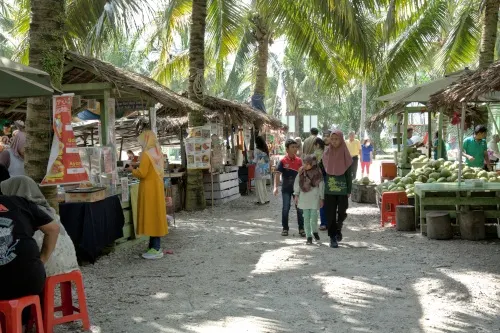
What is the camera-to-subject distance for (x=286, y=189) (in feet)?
31.3

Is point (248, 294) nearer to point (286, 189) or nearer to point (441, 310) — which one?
point (441, 310)

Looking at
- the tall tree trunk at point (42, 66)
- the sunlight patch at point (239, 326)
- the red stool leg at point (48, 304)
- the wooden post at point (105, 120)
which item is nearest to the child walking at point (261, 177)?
the wooden post at point (105, 120)

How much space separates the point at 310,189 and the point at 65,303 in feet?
14.2

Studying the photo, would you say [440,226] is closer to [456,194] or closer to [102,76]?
[456,194]

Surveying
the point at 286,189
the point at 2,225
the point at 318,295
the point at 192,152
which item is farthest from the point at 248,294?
the point at 192,152

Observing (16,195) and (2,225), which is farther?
(16,195)

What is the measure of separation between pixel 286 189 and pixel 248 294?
145 inches

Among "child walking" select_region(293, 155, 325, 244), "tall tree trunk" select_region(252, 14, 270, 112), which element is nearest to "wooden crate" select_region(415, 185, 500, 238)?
"child walking" select_region(293, 155, 325, 244)

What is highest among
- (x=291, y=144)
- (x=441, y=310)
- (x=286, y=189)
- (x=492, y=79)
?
(x=492, y=79)

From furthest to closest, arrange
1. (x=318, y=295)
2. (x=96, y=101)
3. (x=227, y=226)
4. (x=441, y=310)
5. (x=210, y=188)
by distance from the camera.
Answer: (x=210, y=188) → (x=227, y=226) → (x=96, y=101) → (x=318, y=295) → (x=441, y=310)

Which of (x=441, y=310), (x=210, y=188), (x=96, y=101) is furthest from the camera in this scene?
(x=210, y=188)

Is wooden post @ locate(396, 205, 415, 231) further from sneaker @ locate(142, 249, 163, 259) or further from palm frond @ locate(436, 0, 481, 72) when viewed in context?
palm frond @ locate(436, 0, 481, 72)

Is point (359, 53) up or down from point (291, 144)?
up

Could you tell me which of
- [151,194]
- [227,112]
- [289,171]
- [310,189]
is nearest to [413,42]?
[227,112]
